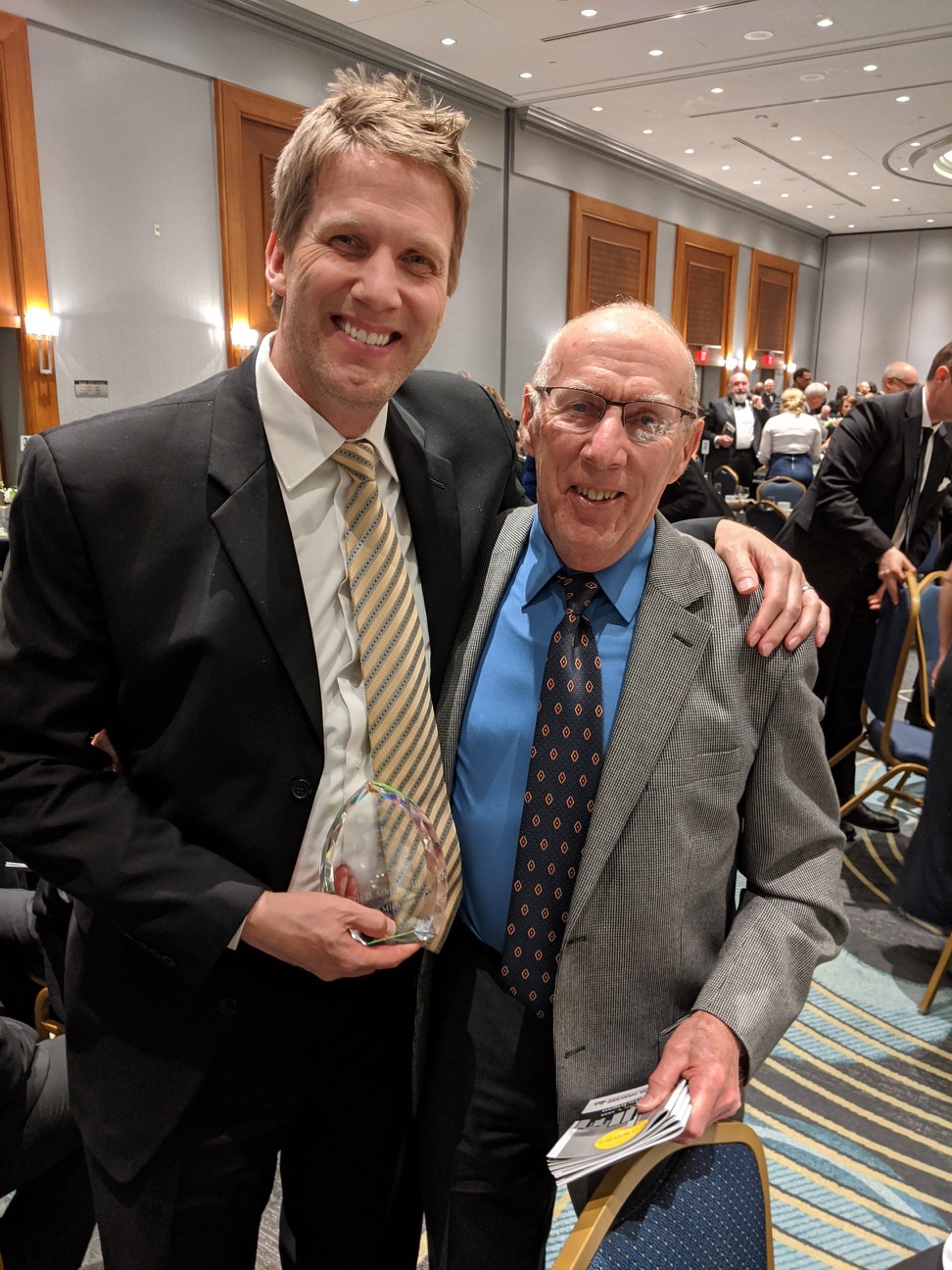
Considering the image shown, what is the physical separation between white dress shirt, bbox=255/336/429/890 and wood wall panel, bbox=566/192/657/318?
11.7m

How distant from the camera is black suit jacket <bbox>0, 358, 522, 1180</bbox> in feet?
3.68

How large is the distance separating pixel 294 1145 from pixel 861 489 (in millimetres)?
3407

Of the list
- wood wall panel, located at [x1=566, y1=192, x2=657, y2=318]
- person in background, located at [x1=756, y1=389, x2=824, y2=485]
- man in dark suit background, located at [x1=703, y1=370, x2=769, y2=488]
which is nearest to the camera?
person in background, located at [x1=756, y1=389, x2=824, y2=485]

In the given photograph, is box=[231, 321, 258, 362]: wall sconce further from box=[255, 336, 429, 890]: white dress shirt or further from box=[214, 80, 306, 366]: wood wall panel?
box=[255, 336, 429, 890]: white dress shirt

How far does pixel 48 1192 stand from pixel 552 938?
48.1 inches

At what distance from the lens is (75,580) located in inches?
43.8

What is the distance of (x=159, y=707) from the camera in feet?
3.87

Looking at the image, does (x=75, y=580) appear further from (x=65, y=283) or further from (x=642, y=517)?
(x=65, y=283)

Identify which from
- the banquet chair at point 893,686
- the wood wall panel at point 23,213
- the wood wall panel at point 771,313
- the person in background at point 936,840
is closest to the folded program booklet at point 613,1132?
the person in background at point 936,840

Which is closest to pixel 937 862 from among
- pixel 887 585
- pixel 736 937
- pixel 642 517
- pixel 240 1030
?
Answer: pixel 887 585

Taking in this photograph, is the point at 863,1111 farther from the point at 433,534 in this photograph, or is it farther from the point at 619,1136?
the point at 433,534

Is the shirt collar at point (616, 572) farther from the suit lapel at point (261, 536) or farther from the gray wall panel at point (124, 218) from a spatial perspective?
the gray wall panel at point (124, 218)

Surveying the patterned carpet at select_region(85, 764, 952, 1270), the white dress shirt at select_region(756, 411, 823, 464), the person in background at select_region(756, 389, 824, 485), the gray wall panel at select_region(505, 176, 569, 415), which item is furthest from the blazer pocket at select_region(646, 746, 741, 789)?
the gray wall panel at select_region(505, 176, 569, 415)

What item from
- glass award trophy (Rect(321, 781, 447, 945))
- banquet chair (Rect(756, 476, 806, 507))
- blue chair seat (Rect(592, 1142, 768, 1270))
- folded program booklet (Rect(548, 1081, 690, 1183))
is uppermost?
glass award trophy (Rect(321, 781, 447, 945))
